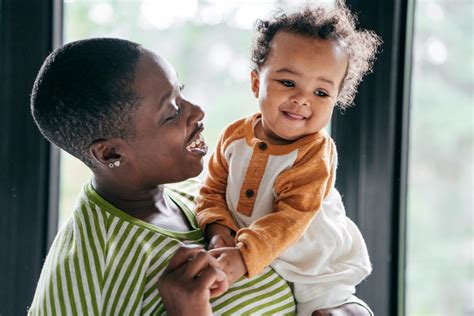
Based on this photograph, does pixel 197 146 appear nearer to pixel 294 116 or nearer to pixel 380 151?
pixel 294 116

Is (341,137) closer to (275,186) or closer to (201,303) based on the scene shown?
(275,186)

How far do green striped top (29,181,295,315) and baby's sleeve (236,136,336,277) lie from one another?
0.09 m

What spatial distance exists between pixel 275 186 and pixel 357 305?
321 millimetres

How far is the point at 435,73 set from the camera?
1.77 m

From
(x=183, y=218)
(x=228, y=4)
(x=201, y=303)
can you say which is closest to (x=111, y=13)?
(x=228, y=4)

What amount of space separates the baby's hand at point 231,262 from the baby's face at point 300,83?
275 mm

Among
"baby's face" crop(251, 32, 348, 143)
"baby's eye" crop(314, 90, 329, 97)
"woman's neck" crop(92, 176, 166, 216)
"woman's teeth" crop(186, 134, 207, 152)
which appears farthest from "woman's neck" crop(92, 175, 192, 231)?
"baby's eye" crop(314, 90, 329, 97)

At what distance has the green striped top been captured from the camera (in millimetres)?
1242

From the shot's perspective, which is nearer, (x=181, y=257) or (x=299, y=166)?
(x=181, y=257)

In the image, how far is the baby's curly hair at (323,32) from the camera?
1359 mm

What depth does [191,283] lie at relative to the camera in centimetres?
119

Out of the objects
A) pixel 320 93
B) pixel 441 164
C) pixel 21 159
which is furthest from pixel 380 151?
pixel 21 159

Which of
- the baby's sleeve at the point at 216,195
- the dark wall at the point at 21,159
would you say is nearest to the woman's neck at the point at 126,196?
the baby's sleeve at the point at 216,195

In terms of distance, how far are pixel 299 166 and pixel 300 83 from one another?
0.17 metres
